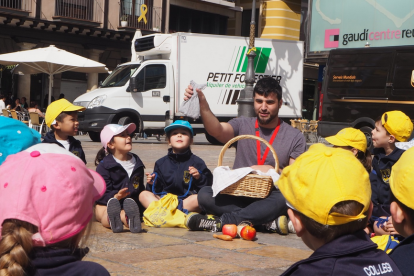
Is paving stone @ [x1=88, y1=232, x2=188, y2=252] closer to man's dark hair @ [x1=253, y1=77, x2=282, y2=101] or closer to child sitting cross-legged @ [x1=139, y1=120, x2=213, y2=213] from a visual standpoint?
child sitting cross-legged @ [x1=139, y1=120, x2=213, y2=213]

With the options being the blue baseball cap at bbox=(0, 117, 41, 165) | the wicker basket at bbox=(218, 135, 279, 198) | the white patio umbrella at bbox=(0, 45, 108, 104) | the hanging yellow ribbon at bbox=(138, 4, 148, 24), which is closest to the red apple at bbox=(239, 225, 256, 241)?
the wicker basket at bbox=(218, 135, 279, 198)

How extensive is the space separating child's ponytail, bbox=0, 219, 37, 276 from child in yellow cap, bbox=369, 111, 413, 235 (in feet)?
10.9

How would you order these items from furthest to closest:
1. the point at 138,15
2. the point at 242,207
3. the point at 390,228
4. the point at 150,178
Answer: the point at 138,15
the point at 150,178
the point at 242,207
the point at 390,228

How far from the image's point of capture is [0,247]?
174 centimetres

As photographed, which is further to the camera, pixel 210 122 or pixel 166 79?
pixel 166 79

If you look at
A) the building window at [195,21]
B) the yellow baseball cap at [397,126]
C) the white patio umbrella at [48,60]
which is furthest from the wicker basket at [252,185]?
the building window at [195,21]

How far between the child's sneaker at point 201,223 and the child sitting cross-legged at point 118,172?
1.68 feet

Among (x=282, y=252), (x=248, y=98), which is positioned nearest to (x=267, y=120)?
(x=282, y=252)

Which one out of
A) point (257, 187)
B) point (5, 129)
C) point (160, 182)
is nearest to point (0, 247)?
point (5, 129)

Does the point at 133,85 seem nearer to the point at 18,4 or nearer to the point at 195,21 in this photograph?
the point at 18,4

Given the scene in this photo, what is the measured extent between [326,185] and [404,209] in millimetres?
458

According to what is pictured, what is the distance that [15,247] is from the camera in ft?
5.76

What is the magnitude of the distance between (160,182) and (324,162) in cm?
428

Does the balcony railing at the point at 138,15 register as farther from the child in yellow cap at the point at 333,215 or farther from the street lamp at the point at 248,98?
the child in yellow cap at the point at 333,215
